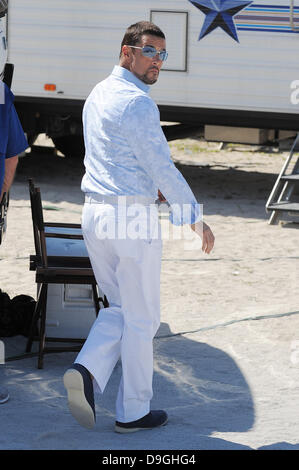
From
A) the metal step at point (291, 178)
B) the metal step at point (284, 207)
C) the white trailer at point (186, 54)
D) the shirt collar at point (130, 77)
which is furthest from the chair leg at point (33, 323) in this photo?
the white trailer at point (186, 54)

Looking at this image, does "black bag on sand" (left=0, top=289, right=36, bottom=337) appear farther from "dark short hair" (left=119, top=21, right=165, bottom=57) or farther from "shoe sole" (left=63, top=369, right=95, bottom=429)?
"dark short hair" (left=119, top=21, right=165, bottom=57)

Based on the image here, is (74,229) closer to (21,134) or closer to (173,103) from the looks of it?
(21,134)

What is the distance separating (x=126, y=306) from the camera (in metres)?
3.48

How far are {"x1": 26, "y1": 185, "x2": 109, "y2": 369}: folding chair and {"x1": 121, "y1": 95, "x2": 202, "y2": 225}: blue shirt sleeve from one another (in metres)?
1.08

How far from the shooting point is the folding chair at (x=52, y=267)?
4.33m

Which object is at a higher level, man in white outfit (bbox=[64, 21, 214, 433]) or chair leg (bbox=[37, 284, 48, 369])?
man in white outfit (bbox=[64, 21, 214, 433])

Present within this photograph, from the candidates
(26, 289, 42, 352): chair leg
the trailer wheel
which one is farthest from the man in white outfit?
the trailer wheel

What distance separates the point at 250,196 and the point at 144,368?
7121 millimetres

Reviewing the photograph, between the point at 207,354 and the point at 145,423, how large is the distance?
49.2 inches

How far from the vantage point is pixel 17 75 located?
32.6 feet

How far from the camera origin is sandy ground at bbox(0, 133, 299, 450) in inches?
141

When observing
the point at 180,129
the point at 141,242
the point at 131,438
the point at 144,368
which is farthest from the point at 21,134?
the point at 180,129

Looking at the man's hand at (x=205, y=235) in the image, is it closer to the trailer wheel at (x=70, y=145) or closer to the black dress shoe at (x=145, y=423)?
the black dress shoe at (x=145, y=423)

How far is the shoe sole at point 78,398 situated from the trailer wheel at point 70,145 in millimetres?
9038
